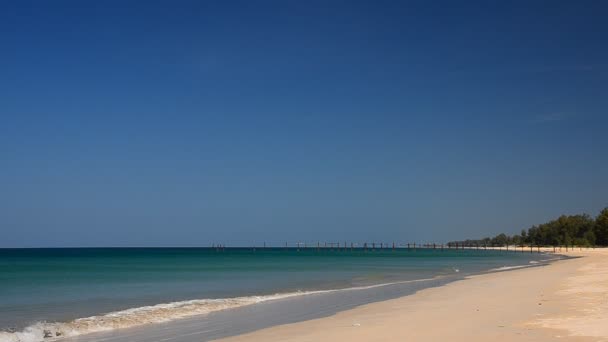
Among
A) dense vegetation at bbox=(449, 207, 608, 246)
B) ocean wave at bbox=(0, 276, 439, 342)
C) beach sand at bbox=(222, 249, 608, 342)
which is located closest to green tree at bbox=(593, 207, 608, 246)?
dense vegetation at bbox=(449, 207, 608, 246)

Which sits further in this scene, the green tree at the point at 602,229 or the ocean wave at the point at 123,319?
the green tree at the point at 602,229

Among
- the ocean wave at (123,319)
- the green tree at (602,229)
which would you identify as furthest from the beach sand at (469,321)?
the green tree at (602,229)

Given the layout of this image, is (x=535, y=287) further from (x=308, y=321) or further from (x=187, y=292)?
(x=187, y=292)

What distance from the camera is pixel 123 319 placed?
700 inches

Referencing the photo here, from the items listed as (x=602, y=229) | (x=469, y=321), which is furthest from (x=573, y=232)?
(x=469, y=321)

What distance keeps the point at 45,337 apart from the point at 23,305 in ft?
31.2

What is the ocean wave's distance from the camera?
602 inches

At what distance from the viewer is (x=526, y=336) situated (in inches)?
480

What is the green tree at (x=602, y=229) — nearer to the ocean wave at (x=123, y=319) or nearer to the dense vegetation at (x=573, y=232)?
the dense vegetation at (x=573, y=232)

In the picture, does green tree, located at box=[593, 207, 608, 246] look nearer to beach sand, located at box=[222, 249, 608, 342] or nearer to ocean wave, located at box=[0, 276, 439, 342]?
beach sand, located at box=[222, 249, 608, 342]

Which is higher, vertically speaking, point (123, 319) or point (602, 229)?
point (602, 229)

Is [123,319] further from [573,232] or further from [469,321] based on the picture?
[573,232]

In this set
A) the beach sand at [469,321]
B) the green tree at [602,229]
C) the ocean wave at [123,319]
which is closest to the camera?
the beach sand at [469,321]

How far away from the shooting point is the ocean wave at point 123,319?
1530cm
